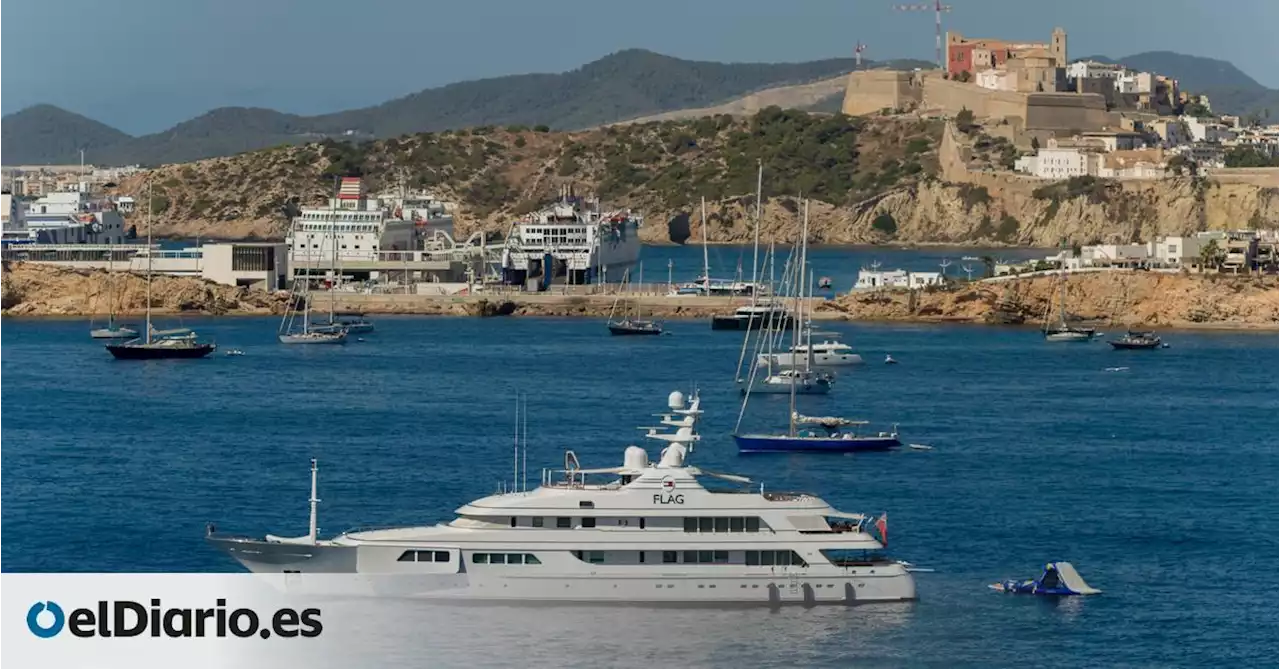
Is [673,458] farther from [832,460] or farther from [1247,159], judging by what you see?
[1247,159]

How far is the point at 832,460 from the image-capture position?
173ft

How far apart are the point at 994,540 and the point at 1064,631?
682 centimetres

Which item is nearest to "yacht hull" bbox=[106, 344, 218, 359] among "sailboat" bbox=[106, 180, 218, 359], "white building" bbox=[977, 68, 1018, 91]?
"sailboat" bbox=[106, 180, 218, 359]

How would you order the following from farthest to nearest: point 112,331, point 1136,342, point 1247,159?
point 1247,159
point 112,331
point 1136,342

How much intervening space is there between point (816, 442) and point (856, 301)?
46.9m

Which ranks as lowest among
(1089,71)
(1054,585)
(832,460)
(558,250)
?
(1054,585)

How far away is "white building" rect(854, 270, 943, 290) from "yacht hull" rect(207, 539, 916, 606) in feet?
220

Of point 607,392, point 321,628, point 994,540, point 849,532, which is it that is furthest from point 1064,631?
point 607,392

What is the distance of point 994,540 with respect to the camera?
41.5 m

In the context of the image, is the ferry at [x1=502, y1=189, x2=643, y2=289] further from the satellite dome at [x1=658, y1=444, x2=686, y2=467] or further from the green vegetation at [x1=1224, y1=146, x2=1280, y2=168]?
the satellite dome at [x1=658, y1=444, x2=686, y2=467]

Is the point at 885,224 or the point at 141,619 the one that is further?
the point at 885,224

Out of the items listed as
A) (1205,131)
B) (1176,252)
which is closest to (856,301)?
(1176,252)

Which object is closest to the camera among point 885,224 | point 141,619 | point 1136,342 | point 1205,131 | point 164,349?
point 141,619

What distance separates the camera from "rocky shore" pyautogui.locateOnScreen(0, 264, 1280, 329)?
314ft
